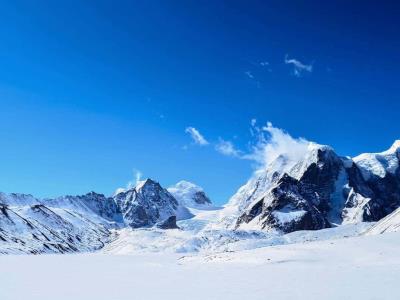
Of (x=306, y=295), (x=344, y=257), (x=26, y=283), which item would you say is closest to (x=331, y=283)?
(x=306, y=295)

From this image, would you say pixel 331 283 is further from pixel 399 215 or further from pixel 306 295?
pixel 399 215

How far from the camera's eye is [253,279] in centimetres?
2300

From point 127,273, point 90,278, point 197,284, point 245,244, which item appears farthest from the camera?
point 245,244

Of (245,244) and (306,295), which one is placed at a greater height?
(245,244)

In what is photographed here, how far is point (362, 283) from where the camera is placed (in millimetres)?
20375

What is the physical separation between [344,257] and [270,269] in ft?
18.4

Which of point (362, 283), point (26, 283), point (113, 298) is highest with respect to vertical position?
point (26, 283)

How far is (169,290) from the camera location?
2072cm

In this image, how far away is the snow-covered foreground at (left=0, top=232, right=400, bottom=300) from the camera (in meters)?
19.2

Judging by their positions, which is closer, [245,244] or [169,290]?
[169,290]

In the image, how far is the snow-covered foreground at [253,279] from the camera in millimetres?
19156

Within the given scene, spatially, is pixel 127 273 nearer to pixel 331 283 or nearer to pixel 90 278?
pixel 90 278

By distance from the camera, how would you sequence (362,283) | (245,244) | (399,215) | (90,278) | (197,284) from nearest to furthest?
(362,283)
(197,284)
(90,278)
(399,215)
(245,244)

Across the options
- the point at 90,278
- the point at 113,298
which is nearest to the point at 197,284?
the point at 113,298
